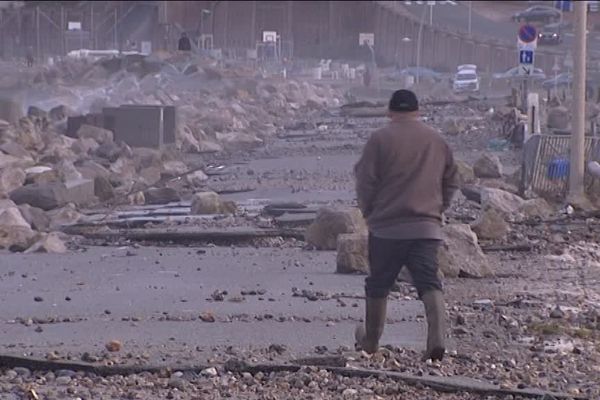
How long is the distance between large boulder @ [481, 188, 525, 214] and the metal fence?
143cm

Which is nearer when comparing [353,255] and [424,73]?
[353,255]

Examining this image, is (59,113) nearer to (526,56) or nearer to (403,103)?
(526,56)

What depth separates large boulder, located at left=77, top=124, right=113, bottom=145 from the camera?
32906mm

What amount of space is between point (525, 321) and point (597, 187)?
8.59m

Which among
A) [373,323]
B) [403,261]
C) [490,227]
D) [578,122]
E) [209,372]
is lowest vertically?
[490,227]

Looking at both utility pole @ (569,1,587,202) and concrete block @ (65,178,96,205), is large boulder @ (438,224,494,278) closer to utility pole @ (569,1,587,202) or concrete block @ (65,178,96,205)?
utility pole @ (569,1,587,202)

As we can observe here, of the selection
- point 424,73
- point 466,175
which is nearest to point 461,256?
point 466,175

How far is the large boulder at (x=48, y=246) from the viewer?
1619 cm

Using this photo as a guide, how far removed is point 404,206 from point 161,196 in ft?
43.3

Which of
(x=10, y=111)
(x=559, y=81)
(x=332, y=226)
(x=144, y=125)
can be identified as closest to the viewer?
(x=332, y=226)

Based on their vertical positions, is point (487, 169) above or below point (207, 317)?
below

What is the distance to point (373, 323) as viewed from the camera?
965 centimetres

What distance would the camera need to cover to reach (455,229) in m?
13.9

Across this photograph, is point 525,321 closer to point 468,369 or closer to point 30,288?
point 468,369
